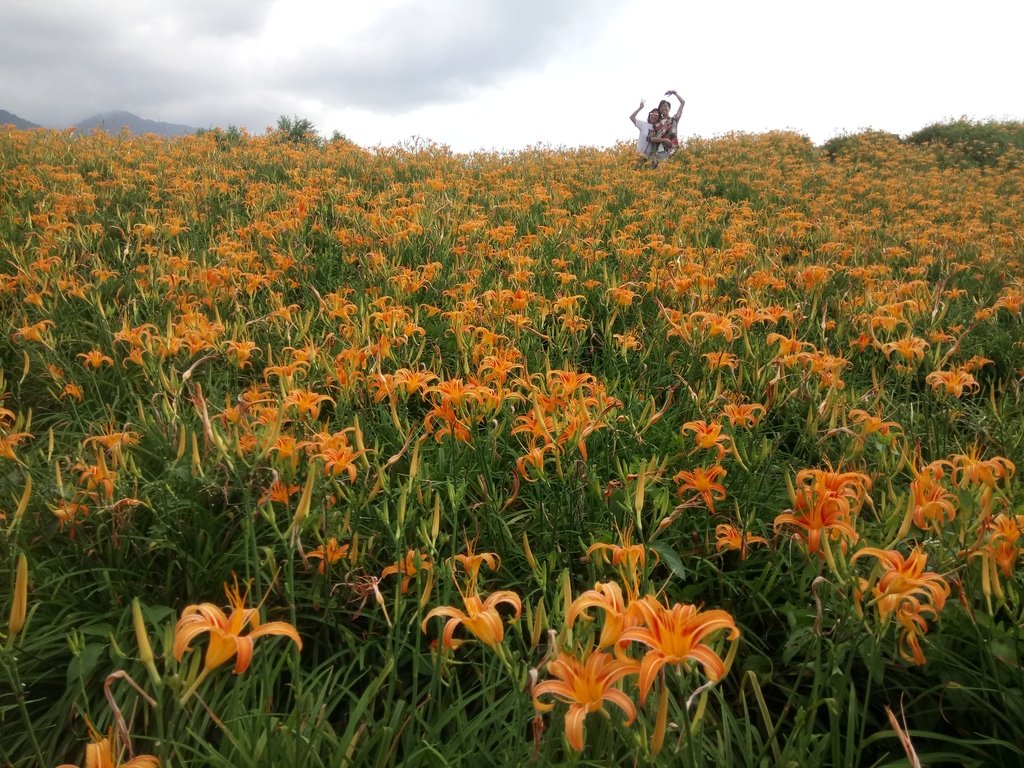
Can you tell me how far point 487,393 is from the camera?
5.58ft

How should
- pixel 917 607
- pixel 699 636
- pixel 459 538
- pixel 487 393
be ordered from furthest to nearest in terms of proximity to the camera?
pixel 459 538, pixel 487 393, pixel 917 607, pixel 699 636

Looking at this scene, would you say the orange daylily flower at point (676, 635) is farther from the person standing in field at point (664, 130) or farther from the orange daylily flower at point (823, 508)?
the person standing in field at point (664, 130)

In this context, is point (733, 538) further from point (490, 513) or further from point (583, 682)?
point (583, 682)

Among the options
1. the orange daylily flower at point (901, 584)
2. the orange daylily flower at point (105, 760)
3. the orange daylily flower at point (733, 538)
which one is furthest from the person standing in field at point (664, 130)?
the orange daylily flower at point (105, 760)

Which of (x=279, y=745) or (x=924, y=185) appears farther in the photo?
(x=924, y=185)

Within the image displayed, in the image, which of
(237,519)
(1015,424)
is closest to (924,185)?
(1015,424)

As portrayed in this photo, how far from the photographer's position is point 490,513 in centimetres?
180

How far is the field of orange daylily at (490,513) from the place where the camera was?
108cm

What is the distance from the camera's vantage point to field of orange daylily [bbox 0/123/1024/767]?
1078mm

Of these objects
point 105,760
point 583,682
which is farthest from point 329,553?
point 583,682

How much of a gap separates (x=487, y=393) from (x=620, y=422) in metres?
0.76

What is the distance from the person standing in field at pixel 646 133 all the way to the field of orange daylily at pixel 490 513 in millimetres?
6236

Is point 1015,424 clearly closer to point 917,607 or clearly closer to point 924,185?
point 917,607

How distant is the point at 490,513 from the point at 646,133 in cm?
1056
